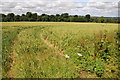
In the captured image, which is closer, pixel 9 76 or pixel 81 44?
pixel 9 76

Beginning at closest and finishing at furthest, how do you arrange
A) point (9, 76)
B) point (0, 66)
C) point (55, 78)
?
point (55, 78) → point (9, 76) → point (0, 66)

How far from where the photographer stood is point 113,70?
530cm

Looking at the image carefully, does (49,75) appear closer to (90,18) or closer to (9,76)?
(9,76)

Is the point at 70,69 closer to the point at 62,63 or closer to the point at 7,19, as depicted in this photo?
the point at 62,63

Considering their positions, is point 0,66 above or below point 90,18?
below

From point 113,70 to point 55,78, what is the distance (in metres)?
2.23

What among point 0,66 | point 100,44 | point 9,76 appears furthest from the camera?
point 100,44

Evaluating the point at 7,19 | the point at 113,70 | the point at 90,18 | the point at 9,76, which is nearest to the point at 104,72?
the point at 113,70

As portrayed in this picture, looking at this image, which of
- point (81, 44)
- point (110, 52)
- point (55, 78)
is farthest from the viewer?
point (81, 44)

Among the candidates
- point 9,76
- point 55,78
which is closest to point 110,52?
point 55,78

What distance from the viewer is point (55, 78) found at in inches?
185

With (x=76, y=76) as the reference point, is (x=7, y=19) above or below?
above

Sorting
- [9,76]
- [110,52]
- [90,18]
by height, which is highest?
[90,18]

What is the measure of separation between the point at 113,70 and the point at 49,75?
239 cm
